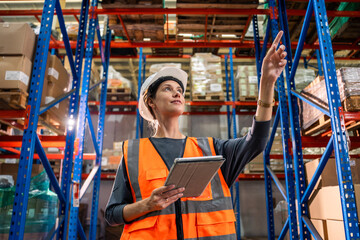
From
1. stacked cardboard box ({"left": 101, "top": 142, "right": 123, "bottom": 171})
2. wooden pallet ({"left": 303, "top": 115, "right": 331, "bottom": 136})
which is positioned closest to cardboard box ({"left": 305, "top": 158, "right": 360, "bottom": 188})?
wooden pallet ({"left": 303, "top": 115, "right": 331, "bottom": 136})

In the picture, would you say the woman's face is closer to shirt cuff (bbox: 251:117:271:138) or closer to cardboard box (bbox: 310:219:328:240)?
shirt cuff (bbox: 251:117:271:138)

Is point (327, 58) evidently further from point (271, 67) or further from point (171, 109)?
point (171, 109)

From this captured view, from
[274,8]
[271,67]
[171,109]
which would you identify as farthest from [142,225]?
[274,8]

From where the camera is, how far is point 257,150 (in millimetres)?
1883

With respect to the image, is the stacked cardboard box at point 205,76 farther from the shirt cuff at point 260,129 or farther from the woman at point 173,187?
the shirt cuff at point 260,129

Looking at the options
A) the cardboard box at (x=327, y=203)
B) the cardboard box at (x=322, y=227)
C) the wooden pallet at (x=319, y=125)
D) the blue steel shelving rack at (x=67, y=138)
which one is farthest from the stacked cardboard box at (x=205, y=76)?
the cardboard box at (x=322, y=227)

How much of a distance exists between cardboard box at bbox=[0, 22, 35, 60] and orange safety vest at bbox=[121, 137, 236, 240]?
2694mm

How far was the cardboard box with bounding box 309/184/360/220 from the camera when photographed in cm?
332

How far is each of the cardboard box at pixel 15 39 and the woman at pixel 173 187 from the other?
8.61 ft

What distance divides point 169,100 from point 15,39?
283 cm

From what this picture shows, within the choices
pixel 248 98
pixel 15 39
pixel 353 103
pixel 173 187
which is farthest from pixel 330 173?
pixel 248 98

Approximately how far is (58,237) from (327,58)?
155 inches

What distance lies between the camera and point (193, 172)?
5.13 ft

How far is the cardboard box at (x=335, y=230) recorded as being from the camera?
3264 millimetres
